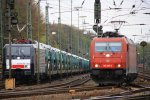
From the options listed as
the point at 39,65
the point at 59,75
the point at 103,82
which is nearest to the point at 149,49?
the point at 59,75

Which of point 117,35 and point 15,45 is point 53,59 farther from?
point 117,35

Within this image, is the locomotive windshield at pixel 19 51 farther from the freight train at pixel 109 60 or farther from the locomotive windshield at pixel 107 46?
the locomotive windshield at pixel 107 46

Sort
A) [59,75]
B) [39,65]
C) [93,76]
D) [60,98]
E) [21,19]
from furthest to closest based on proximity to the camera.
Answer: [21,19] → [59,75] → [39,65] → [93,76] → [60,98]

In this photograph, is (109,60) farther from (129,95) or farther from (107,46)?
(129,95)

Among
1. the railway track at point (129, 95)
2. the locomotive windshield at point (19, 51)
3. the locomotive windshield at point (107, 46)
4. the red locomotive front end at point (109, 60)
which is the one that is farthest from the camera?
the locomotive windshield at point (19, 51)

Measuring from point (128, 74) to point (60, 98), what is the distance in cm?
1221

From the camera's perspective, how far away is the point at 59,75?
54.2 metres

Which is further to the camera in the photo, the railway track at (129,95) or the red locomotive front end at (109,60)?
the red locomotive front end at (109,60)

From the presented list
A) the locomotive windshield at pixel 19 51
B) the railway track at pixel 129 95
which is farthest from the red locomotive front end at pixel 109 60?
the locomotive windshield at pixel 19 51

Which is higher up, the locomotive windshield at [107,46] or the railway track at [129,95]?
the locomotive windshield at [107,46]

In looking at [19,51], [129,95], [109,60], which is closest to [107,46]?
[109,60]

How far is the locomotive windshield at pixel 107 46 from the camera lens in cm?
2938

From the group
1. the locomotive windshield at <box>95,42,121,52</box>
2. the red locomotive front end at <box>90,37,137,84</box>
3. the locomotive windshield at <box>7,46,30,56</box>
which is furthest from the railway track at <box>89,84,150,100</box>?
the locomotive windshield at <box>7,46,30,56</box>

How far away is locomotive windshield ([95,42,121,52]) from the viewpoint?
96.4ft
